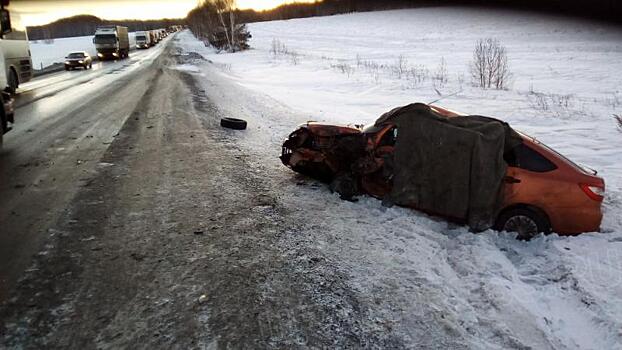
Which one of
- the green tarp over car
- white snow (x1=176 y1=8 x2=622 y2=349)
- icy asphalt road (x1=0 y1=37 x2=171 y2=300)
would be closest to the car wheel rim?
white snow (x1=176 y1=8 x2=622 y2=349)

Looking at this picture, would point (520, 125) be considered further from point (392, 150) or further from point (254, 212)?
point (254, 212)

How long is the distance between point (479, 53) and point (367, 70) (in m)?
6.23

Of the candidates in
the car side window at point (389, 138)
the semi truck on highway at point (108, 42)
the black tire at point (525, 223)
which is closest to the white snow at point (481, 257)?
the black tire at point (525, 223)

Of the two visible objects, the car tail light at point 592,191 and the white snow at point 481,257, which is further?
the car tail light at point 592,191

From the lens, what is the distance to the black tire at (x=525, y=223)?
210 inches

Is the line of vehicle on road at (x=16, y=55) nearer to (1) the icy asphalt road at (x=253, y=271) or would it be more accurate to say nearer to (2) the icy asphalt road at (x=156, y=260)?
(2) the icy asphalt road at (x=156, y=260)

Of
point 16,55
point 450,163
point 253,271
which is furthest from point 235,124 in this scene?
point 16,55

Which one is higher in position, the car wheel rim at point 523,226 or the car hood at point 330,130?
the car hood at point 330,130

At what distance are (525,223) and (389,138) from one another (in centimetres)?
198

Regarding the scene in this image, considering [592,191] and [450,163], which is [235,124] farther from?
[592,191]

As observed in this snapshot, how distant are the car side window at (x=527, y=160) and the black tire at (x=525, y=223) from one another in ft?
1.69

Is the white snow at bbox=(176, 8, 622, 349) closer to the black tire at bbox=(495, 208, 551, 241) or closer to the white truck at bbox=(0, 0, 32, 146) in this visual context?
the black tire at bbox=(495, 208, 551, 241)

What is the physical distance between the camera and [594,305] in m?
4.00

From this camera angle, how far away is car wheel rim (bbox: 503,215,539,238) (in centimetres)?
537
